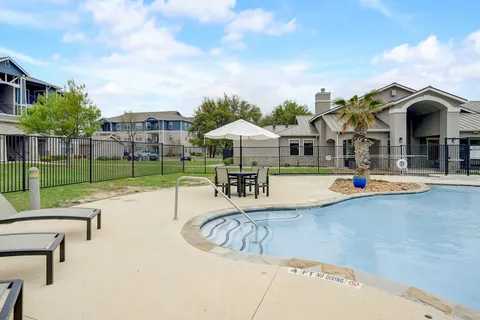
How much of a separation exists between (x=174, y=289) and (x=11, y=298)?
1.30 m

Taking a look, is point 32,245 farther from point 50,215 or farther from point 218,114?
point 218,114

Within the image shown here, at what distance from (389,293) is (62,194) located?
9041 mm

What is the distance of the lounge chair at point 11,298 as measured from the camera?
1.70 m

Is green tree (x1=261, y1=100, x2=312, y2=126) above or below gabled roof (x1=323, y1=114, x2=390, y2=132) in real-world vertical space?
above

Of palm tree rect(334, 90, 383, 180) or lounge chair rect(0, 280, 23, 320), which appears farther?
palm tree rect(334, 90, 383, 180)

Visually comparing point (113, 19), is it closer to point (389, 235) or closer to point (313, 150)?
point (389, 235)

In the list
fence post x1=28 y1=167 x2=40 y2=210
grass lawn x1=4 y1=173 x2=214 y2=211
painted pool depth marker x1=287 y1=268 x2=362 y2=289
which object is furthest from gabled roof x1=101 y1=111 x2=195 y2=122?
painted pool depth marker x1=287 y1=268 x2=362 y2=289

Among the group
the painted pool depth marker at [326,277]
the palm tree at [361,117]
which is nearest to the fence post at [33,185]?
the painted pool depth marker at [326,277]

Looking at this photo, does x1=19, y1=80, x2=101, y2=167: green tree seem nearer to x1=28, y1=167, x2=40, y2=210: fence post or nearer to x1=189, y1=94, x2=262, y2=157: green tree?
x1=28, y1=167, x2=40, y2=210: fence post

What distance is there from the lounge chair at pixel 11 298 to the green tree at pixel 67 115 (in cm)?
2002

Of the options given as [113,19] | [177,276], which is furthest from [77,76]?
[177,276]

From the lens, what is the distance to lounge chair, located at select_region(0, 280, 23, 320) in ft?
5.57

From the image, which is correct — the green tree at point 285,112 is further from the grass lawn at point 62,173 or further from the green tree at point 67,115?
the grass lawn at point 62,173

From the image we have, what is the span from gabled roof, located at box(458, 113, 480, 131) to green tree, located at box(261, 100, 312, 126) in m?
29.6
